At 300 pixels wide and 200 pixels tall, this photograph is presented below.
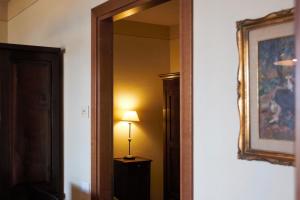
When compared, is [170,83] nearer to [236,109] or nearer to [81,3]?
[81,3]

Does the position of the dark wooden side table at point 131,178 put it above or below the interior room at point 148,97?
below

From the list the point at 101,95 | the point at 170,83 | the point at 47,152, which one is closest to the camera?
the point at 101,95

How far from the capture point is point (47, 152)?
357 cm

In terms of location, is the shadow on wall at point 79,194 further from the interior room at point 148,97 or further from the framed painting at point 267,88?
the framed painting at point 267,88

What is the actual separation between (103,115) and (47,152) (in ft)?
2.82

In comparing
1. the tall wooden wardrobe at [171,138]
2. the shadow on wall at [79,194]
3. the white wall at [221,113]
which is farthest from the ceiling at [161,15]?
the white wall at [221,113]

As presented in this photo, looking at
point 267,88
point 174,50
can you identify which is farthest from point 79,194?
point 174,50

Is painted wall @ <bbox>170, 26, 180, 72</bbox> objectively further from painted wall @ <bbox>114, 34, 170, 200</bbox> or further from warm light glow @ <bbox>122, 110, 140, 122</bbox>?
warm light glow @ <bbox>122, 110, 140, 122</bbox>

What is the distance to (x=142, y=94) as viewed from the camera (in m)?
5.48

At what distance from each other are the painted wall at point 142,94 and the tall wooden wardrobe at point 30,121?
1.64 m

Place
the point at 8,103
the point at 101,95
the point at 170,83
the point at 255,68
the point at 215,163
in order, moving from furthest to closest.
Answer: the point at 170,83 < the point at 8,103 < the point at 101,95 < the point at 215,163 < the point at 255,68

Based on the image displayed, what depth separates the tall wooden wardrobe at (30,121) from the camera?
10.9 ft

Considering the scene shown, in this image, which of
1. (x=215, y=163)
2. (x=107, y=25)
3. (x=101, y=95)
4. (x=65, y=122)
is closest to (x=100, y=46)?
(x=107, y=25)

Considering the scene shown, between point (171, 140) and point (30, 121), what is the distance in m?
2.19
